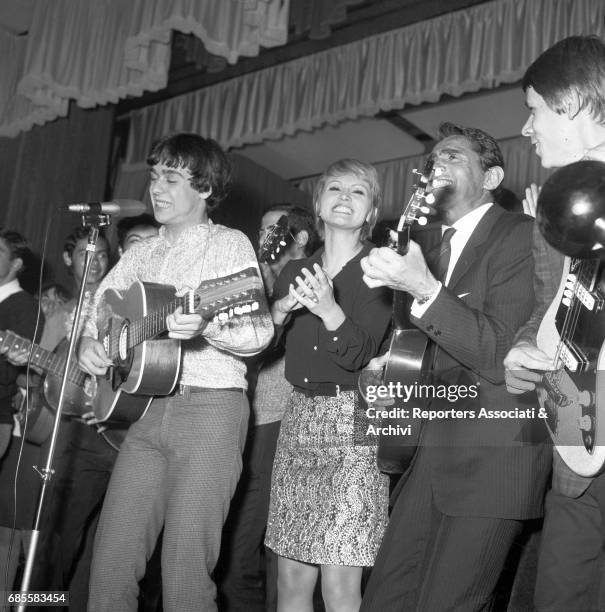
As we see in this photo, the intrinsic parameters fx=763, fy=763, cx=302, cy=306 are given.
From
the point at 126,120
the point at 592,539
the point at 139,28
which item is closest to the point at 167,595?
the point at 592,539

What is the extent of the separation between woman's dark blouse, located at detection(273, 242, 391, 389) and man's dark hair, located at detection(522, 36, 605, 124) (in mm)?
1026

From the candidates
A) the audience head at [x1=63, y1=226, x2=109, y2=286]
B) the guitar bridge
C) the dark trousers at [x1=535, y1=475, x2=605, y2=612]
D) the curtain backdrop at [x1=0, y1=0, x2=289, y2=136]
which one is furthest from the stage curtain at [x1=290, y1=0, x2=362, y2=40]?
the dark trousers at [x1=535, y1=475, x2=605, y2=612]

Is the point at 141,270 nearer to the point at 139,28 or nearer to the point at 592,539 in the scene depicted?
the point at 592,539

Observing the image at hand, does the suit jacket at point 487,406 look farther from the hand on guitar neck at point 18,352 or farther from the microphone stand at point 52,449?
the hand on guitar neck at point 18,352

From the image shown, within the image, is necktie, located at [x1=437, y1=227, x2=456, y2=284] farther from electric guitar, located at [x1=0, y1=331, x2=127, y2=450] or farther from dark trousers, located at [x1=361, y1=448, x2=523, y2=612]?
electric guitar, located at [x1=0, y1=331, x2=127, y2=450]

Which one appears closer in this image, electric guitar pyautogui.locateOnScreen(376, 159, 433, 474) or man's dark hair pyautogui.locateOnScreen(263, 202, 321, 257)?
electric guitar pyautogui.locateOnScreen(376, 159, 433, 474)

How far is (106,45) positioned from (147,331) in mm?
3816

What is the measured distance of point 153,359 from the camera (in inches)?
106

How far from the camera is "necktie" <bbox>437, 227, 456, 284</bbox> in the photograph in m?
2.29

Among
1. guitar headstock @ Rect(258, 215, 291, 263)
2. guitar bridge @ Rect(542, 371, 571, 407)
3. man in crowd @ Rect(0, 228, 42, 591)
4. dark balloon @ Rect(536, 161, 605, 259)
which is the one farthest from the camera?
man in crowd @ Rect(0, 228, 42, 591)

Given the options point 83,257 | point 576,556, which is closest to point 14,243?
point 83,257

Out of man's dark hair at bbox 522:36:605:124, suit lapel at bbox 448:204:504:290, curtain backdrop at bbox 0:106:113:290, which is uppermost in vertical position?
curtain backdrop at bbox 0:106:113:290

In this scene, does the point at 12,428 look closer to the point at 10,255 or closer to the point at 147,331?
the point at 10,255

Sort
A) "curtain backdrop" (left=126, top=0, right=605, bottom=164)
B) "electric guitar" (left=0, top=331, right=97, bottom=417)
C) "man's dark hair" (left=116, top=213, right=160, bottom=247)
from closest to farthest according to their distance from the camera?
"electric guitar" (left=0, top=331, right=97, bottom=417) < "man's dark hair" (left=116, top=213, right=160, bottom=247) < "curtain backdrop" (left=126, top=0, right=605, bottom=164)
